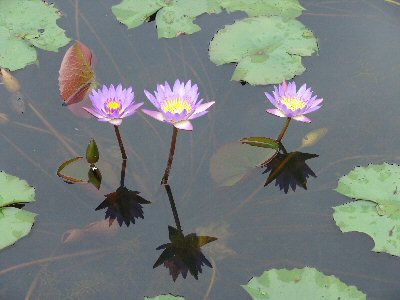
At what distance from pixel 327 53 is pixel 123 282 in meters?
1.65

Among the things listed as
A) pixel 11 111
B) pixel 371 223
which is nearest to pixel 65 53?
pixel 11 111

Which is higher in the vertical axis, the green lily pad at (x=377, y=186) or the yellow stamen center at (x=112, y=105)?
the yellow stamen center at (x=112, y=105)

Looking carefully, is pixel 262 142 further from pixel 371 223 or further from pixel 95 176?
pixel 95 176

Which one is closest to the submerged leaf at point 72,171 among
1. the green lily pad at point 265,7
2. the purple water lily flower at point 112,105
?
the purple water lily flower at point 112,105

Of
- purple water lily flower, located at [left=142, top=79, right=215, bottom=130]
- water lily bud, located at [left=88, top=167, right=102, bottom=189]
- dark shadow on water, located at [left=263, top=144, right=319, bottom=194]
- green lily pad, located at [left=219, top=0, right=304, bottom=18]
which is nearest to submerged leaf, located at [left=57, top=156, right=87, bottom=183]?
water lily bud, located at [left=88, top=167, right=102, bottom=189]

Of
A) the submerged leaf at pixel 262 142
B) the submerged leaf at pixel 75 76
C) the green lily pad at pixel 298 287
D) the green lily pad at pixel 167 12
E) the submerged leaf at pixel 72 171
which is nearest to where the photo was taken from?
the green lily pad at pixel 298 287

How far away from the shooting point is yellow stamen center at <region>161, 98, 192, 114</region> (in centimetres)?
257

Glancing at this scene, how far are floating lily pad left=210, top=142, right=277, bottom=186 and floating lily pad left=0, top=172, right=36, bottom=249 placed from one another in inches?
30.9

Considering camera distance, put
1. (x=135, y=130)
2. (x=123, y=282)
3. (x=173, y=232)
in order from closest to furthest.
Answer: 1. (x=123, y=282)
2. (x=173, y=232)
3. (x=135, y=130)

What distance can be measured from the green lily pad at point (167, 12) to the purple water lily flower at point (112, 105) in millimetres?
765

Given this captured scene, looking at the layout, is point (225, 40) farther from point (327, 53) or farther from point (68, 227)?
point (68, 227)

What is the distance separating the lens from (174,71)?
3150 millimetres

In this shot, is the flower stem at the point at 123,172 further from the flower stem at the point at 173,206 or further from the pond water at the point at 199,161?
the flower stem at the point at 173,206

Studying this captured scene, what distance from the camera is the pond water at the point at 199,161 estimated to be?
7.93ft
